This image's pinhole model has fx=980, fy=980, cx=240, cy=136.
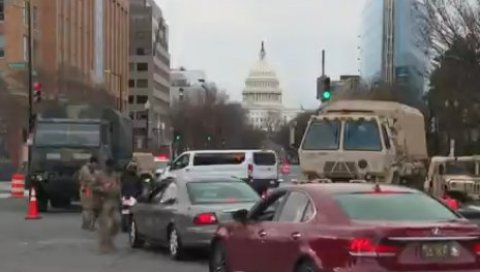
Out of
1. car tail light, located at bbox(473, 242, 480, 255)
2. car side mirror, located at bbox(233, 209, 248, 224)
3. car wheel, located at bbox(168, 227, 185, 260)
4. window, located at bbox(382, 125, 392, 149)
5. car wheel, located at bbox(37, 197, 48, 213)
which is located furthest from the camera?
car wheel, located at bbox(37, 197, 48, 213)

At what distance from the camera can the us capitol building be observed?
170 m

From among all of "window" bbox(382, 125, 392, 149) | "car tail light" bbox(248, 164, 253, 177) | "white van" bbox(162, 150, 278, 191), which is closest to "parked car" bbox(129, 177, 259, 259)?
"window" bbox(382, 125, 392, 149)

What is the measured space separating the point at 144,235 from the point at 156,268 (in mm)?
2719

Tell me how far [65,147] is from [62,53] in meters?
62.8

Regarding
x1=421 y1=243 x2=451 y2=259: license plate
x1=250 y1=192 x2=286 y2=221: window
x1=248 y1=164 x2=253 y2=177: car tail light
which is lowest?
x1=248 y1=164 x2=253 y2=177: car tail light

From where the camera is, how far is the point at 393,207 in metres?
9.80

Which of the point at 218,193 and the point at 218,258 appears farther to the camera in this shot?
the point at 218,193

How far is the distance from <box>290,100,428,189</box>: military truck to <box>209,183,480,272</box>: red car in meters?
11.3

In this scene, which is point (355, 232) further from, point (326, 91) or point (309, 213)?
point (326, 91)

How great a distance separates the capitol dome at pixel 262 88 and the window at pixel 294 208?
533 ft

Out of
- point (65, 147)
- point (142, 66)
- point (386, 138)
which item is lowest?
point (65, 147)

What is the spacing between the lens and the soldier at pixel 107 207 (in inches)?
690

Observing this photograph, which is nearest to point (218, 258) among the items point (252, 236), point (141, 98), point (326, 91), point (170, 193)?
point (252, 236)

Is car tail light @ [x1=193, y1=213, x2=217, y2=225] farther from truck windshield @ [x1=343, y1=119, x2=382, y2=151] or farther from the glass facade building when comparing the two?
the glass facade building
